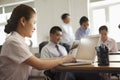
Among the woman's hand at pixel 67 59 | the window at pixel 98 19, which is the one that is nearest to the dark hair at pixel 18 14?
the woman's hand at pixel 67 59

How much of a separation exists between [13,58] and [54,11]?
5230mm

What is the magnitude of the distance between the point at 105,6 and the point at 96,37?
14.0ft

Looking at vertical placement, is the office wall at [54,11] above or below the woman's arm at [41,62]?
above

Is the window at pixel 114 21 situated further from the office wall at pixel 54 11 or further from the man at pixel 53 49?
the man at pixel 53 49

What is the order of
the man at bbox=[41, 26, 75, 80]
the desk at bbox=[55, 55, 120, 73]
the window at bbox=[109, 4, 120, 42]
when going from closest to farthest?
the desk at bbox=[55, 55, 120, 73]
the man at bbox=[41, 26, 75, 80]
the window at bbox=[109, 4, 120, 42]

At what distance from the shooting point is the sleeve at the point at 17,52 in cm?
149

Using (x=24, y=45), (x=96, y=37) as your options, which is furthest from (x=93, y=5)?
(x=24, y=45)

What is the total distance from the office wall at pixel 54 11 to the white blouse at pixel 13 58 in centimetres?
469

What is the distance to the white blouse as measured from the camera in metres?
1.49

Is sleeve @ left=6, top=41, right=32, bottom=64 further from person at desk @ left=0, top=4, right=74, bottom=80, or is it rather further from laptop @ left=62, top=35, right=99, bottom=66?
laptop @ left=62, top=35, right=99, bottom=66

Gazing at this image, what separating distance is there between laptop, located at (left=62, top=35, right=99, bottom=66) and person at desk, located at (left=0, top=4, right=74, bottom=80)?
1.01 ft

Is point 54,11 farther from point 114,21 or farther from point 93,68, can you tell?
point 93,68

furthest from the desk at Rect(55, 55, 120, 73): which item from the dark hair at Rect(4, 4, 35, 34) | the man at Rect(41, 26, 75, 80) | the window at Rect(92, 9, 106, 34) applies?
the window at Rect(92, 9, 106, 34)

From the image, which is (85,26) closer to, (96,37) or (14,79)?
(96,37)
